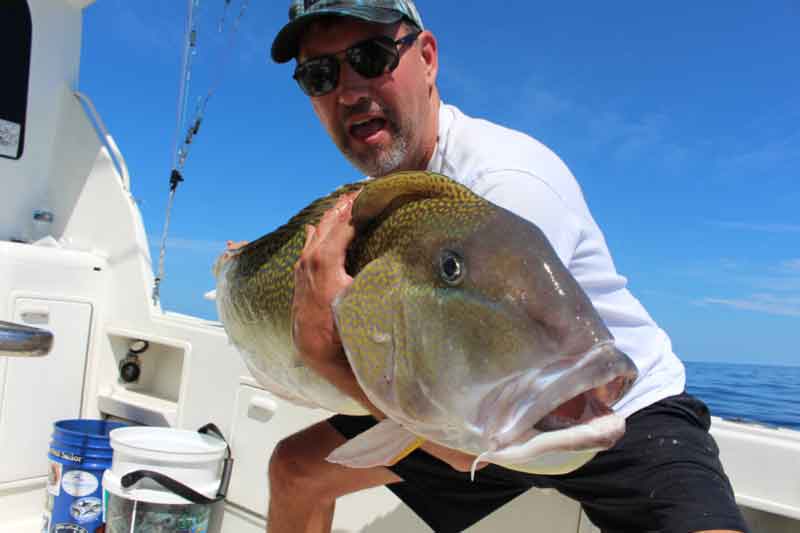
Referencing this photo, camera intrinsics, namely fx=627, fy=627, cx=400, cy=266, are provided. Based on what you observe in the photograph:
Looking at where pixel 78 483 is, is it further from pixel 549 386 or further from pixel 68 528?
pixel 549 386

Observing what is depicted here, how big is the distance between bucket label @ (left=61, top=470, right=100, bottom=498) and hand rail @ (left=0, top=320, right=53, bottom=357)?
247 cm

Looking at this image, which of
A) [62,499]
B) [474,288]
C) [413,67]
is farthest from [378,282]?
[62,499]

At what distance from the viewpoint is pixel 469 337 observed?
119 cm

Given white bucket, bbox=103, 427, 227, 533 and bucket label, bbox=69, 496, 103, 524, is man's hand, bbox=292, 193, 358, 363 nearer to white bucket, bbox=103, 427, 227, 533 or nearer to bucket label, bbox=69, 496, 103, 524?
white bucket, bbox=103, 427, 227, 533

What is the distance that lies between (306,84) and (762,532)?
254 cm

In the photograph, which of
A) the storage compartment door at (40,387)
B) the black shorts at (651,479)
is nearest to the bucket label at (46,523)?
the storage compartment door at (40,387)

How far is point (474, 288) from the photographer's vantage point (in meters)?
1.24

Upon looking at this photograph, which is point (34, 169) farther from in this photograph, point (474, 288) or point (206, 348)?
point (474, 288)

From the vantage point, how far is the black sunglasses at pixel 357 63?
2365 millimetres

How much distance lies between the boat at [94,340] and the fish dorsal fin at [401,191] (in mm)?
1645

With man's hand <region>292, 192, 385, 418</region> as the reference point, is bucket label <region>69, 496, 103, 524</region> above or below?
below

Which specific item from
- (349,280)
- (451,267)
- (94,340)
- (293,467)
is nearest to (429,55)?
(349,280)

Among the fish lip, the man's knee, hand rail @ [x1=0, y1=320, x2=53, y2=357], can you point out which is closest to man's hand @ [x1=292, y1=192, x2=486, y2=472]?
the fish lip

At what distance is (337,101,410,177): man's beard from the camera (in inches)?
96.7
